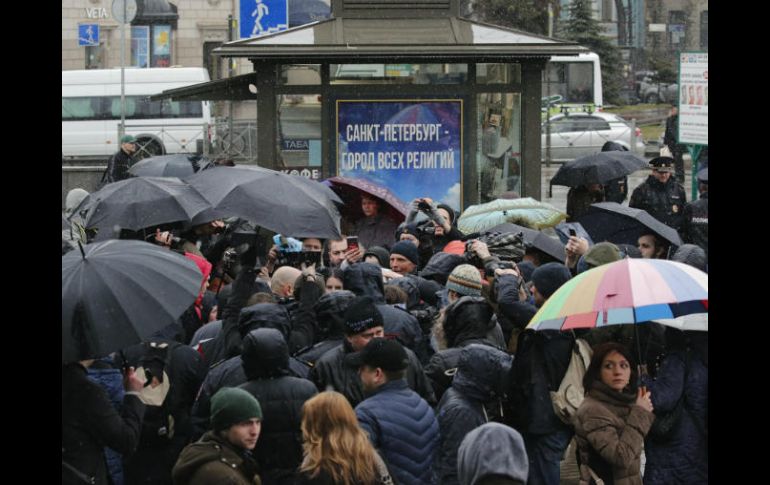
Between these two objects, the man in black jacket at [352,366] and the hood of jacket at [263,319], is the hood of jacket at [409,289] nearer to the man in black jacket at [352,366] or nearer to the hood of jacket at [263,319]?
the hood of jacket at [263,319]

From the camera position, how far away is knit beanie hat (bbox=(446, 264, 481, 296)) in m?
8.20

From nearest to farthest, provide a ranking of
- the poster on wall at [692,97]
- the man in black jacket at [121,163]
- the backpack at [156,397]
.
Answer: the backpack at [156,397]
the man in black jacket at [121,163]
the poster on wall at [692,97]

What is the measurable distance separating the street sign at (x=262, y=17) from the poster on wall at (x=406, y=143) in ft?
22.2

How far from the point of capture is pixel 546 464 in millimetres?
7621

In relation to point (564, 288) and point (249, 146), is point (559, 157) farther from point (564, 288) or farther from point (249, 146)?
point (564, 288)

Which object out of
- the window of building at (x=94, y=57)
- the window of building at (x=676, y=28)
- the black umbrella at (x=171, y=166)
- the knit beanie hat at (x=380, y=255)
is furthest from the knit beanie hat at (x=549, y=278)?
the window of building at (x=676, y=28)

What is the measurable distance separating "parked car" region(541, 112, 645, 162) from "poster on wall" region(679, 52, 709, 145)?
15407mm

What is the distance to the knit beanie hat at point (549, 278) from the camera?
26.6 feet

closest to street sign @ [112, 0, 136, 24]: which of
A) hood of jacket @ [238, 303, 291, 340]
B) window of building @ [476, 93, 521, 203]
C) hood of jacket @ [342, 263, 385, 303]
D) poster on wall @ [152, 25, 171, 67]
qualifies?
window of building @ [476, 93, 521, 203]

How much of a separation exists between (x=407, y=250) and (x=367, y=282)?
163cm

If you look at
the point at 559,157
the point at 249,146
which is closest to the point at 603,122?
the point at 559,157

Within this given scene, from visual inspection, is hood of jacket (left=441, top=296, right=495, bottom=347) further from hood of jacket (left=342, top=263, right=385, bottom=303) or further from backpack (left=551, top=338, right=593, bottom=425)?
hood of jacket (left=342, top=263, right=385, bottom=303)

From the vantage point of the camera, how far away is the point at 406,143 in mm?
15188

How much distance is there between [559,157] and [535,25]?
15.1 m
